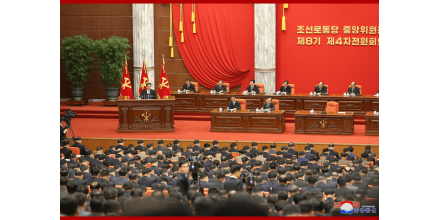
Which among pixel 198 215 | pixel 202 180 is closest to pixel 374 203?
pixel 198 215

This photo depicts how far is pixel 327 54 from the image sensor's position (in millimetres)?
14305

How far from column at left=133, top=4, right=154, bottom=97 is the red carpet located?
3.35 meters

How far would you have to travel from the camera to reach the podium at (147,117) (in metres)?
10.6

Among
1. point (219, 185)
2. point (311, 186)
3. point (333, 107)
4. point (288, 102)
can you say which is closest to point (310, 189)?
point (311, 186)

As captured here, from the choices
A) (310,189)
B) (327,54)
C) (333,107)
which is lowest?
(310,189)

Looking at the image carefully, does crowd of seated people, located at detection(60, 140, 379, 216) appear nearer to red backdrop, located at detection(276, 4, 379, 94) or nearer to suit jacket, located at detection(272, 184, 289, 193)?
suit jacket, located at detection(272, 184, 289, 193)

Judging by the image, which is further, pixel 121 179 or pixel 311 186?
pixel 121 179

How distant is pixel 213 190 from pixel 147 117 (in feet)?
21.4

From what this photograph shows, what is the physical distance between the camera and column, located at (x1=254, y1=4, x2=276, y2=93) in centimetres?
1411

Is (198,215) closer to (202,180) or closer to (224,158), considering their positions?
(202,180)

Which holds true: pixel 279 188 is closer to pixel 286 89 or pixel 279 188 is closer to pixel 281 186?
pixel 281 186

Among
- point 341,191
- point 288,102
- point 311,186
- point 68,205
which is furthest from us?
point 288,102

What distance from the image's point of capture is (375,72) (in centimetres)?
1416

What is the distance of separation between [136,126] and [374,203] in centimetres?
738
